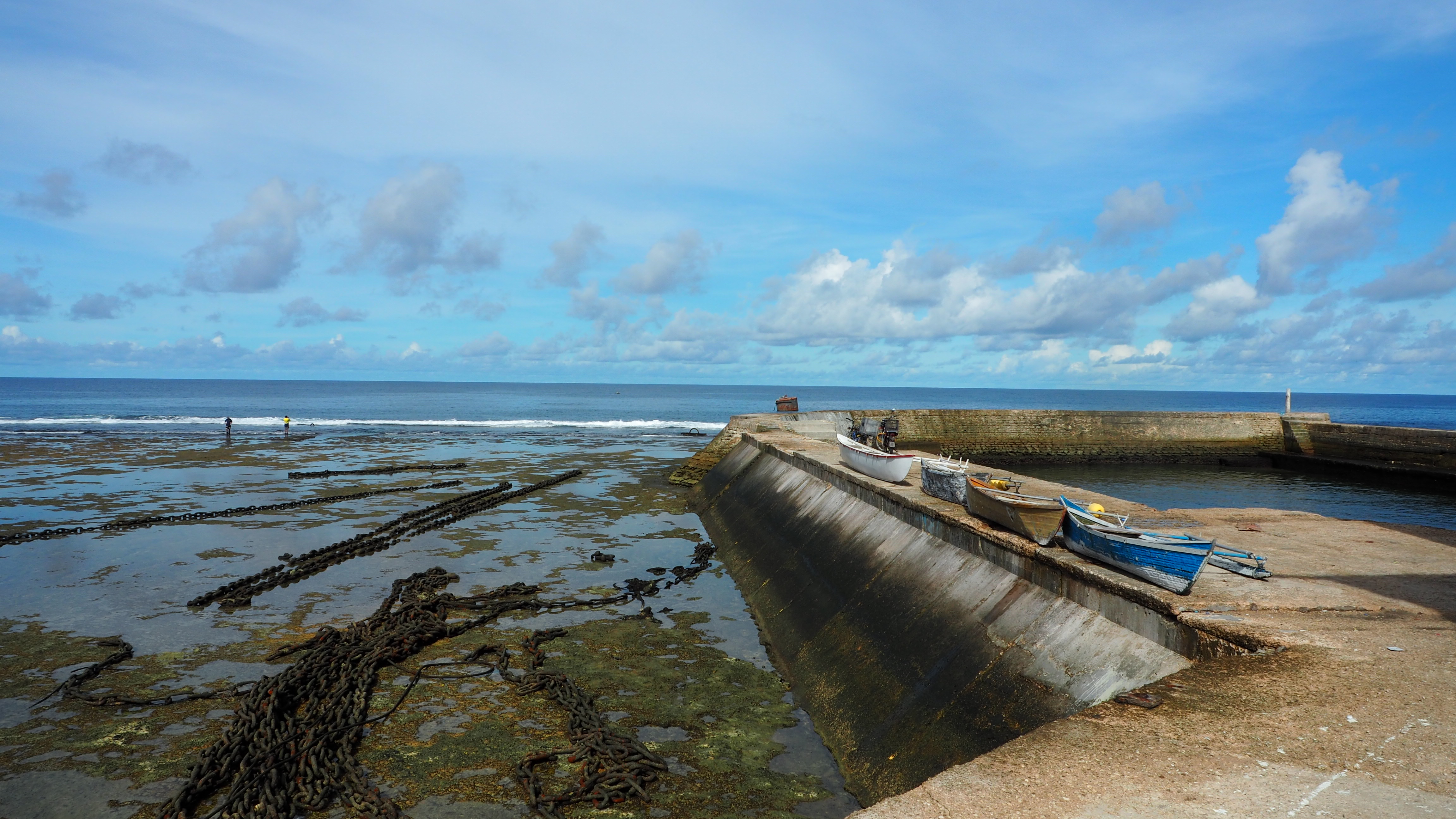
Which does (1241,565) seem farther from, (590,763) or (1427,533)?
(590,763)

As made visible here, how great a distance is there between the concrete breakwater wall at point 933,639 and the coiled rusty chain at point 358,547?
876 centimetres

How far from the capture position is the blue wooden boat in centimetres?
658

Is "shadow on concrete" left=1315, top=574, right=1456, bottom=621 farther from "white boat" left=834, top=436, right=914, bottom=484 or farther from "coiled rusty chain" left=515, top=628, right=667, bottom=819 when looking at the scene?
"coiled rusty chain" left=515, top=628, right=667, bottom=819

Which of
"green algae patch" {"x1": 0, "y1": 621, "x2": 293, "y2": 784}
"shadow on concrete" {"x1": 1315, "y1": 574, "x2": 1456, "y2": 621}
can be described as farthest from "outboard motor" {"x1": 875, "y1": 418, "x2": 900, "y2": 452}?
"green algae patch" {"x1": 0, "y1": 621, "x2": 293, "y2": 784}

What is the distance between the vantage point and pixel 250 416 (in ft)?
248

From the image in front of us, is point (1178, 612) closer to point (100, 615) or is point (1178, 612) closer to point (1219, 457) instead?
point (100, 615)

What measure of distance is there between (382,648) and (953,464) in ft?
29.9

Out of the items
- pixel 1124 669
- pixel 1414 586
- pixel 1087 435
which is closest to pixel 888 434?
pixel 1414 586

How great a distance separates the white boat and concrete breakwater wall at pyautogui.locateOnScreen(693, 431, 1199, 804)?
0.41m

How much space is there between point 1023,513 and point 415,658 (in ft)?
27.2

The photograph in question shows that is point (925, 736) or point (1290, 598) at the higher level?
point (1290, 598)

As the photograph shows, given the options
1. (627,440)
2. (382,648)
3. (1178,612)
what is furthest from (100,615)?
(627,440)

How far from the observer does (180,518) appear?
66.4 ft

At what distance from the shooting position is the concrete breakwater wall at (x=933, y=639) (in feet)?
21.7
